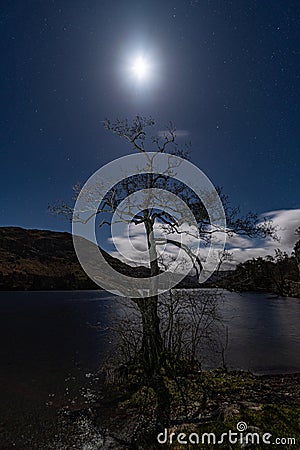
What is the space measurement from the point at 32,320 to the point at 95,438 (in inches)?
1381

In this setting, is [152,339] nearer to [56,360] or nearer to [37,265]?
[56,360]

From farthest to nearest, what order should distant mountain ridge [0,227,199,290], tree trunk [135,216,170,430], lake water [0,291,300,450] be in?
1. distant mountain ridge [0,227,199,290]
2. tree trunk [135,216,170,430]
3. lake water [0,291,300,450]

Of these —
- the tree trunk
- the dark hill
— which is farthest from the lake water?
the dark hill

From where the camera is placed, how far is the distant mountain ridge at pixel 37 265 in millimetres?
120312

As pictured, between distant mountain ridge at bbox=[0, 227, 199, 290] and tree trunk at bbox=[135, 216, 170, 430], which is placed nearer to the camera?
tree trunk at bbox=[135, 216, 170, 430]

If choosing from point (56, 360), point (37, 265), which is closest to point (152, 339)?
point (56, 360)

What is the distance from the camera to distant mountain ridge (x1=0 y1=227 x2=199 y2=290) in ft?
395

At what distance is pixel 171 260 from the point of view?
12.3 meters

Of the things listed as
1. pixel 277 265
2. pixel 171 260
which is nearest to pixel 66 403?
pixel 171 260

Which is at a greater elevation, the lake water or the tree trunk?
the tree trunk

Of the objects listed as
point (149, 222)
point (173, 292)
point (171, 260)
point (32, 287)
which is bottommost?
point (32, 287)

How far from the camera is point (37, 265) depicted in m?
148

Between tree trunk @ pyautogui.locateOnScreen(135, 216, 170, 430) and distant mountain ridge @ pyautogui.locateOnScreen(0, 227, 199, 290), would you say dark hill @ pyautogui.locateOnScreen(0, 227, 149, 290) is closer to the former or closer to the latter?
distant mountain ridge @ pyautogui.locateOnScreen(0, 227, 199, 290)

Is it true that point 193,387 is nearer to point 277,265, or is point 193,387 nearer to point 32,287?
point 277,265
